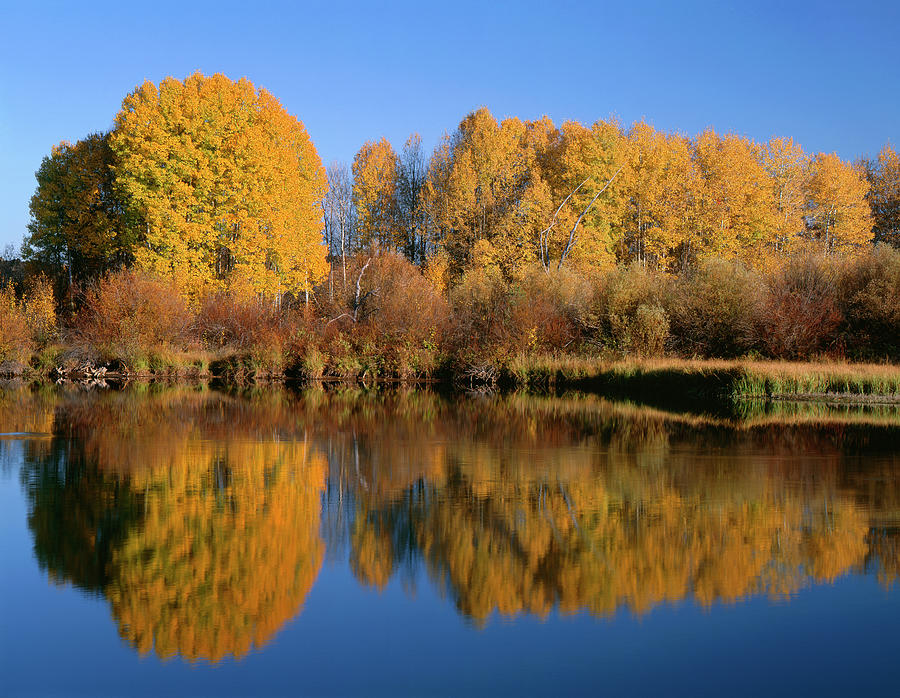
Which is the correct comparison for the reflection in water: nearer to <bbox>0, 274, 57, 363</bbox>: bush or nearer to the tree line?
<bbox>0, 274, 57, 363</bbox>: bush

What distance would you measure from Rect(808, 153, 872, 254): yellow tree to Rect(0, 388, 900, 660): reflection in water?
37.5 meters

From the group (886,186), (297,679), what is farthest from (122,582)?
(886,186)

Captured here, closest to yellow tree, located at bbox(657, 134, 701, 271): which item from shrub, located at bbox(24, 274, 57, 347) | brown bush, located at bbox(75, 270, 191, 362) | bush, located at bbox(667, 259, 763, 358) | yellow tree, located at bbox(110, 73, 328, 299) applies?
bush, located at bbox(667, 259, 763, 358)

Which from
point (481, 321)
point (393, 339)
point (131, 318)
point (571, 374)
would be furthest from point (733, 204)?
point (131, 318)

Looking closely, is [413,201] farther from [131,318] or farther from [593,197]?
[131,318]

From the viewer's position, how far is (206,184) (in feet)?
121

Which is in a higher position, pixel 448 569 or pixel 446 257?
pixel 446 257

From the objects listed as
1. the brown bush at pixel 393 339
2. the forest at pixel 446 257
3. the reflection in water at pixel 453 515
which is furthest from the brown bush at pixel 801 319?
the brown bush at pixel 393 339

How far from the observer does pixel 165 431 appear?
1764 centimetres

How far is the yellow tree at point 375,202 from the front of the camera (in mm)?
57500

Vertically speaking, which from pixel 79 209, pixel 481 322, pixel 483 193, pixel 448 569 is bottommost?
pixel 448 569

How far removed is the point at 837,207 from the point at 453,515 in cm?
5071

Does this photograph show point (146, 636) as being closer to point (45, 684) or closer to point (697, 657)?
point (45, 684)

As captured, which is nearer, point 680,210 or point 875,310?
point 875,310
